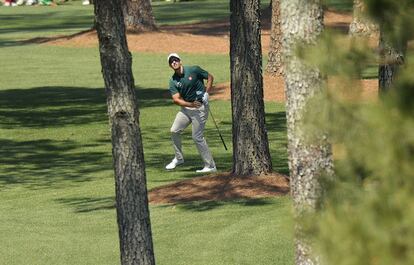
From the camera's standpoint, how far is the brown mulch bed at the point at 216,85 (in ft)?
57.5

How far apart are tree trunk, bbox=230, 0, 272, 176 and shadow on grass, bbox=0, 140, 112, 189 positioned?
4033 millimetres

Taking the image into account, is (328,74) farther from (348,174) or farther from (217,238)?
(217,238)

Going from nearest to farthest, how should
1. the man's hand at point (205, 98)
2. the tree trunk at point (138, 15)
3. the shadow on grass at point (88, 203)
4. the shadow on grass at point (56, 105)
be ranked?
the shadow on grass at point (88, 203)
the man's hand at point (205, 98)
the shadow on grass at point (56, 105)
the tree trunk at point (138, 15)

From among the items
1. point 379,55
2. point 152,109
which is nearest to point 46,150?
point 152,109

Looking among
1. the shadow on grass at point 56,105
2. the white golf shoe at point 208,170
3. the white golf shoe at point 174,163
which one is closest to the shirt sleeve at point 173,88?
the white golf shoe at point 208,170

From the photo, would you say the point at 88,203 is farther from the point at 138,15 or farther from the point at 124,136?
the point at 138,15

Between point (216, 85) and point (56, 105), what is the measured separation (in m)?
5.08

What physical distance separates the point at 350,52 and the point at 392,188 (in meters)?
0.40

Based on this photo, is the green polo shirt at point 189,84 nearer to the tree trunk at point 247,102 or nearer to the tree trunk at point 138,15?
the tree trunk at point 247,102

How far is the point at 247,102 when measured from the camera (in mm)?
18250

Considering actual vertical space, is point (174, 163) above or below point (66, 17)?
above

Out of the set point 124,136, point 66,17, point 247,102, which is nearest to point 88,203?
point 247,102

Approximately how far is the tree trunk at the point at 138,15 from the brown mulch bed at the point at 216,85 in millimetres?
351

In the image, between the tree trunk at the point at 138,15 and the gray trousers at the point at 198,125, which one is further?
the tree trunk at the point at 138,15
